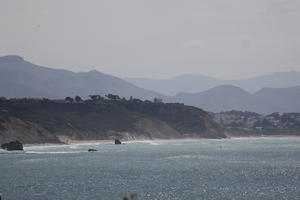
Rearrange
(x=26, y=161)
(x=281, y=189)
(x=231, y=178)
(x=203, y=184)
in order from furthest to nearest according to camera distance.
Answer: (x=26, y=161), (x=231, y=178), (x=203, y=184), (x=281, y=189)

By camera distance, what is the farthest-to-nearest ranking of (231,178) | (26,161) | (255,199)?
(26,161)
(231,178)
(255,199)

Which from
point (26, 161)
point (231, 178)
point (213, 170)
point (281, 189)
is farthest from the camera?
point (26, 161)

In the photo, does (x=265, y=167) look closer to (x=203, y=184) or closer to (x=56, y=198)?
(x=203, y=184)

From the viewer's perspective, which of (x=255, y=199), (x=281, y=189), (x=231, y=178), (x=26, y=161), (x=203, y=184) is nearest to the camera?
(x=255, y=199)

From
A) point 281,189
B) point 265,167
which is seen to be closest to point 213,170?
point 265,167

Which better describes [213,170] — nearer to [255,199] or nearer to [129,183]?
[129,183]

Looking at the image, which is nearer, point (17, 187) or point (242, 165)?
point (17, 187)

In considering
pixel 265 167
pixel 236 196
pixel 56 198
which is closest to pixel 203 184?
pixel 236 196

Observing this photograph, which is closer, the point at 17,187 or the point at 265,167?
the point at 17,187
